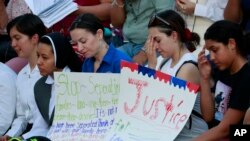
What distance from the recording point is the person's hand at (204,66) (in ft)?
14.4

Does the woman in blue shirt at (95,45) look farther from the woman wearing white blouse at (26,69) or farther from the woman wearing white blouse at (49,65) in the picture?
the woman wearing white blouse at (26,69)

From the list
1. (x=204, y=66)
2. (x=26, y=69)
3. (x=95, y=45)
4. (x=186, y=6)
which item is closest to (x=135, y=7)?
(x=186, y=6)

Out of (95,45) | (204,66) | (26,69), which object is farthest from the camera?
(26,69)

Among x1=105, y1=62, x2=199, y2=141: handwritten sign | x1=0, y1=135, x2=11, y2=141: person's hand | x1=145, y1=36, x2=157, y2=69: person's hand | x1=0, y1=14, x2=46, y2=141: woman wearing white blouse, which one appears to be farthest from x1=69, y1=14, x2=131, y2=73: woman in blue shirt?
x1=0, y1=135, x2=11, y2=141: person's hand

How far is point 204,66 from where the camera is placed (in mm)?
4414

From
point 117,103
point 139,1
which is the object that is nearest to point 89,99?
point 117,103

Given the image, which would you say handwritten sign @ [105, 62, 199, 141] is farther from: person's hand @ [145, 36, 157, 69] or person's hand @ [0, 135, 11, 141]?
person's hand @ [0, 135, 11, 141]

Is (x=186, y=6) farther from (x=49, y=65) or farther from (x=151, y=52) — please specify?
(x=49, y=65)

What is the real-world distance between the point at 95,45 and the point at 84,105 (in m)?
0.47

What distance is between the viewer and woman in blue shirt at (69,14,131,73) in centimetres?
490

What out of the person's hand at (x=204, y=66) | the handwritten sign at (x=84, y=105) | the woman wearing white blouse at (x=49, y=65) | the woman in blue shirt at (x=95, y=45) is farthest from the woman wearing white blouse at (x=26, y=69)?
the person's hand at (x=204, y=66)

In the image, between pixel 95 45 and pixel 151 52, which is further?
pixel 95 45

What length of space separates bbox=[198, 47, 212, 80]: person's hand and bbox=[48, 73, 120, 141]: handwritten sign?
0.62 metres

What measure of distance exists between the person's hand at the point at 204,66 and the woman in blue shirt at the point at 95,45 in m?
0.71
